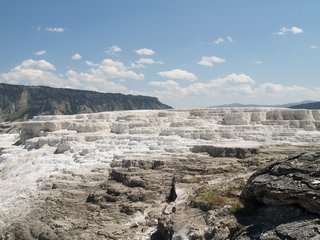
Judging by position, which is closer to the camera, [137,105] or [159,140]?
[159,140]

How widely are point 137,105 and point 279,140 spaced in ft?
527

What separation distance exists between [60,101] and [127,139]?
510 ft

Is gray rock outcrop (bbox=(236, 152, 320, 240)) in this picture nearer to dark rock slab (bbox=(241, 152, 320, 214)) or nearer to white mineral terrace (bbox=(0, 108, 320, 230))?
dark rock slab (bbox=(241, 152, 320, 214))

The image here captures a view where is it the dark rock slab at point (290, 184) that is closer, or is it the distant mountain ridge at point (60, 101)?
the dark rock slab at point (290, 184)

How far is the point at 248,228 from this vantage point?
1088 cm

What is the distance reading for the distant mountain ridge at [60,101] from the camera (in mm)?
177250

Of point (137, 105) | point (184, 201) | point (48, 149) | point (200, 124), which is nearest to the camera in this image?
point (184, 201)

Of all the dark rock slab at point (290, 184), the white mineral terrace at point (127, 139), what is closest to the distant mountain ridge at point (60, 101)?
the white mineral terrace at point (127, 139)

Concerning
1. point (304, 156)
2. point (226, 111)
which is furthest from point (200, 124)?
point (304, 156)

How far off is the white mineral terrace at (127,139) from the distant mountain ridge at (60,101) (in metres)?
135

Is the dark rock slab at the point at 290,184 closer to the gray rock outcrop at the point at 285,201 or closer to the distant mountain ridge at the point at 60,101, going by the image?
the gray rock outcrop at the point at 285,201

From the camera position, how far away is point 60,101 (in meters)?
183

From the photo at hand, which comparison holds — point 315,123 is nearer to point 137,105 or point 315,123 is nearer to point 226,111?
point 226,111

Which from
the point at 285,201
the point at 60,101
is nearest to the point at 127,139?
the point at 285,201
